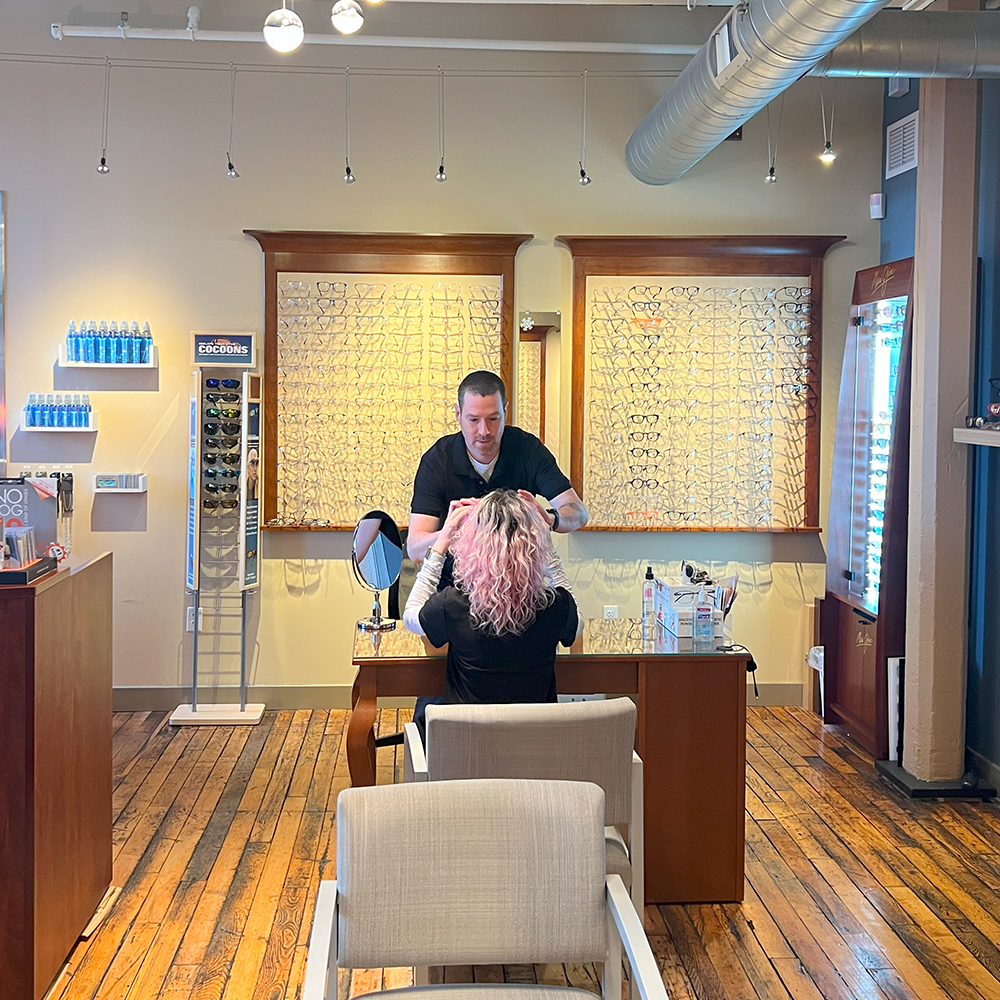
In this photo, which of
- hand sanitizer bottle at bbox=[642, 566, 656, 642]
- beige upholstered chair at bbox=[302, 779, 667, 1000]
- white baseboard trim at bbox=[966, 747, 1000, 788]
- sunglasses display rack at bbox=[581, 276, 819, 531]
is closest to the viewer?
beige upholstered chair at bbox=[302, 779, 667, 1000]

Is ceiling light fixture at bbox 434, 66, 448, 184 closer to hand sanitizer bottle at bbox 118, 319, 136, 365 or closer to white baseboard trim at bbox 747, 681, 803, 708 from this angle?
hand sanitizer bottle at bbox 118, 319, 136, 365

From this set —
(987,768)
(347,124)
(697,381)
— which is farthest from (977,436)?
(347,124)

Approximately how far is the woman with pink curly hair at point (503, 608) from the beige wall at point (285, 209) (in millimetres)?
2928

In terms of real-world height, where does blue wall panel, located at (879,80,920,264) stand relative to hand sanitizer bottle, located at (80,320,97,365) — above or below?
above

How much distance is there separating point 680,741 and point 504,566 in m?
1.00

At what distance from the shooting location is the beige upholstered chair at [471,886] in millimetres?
2002

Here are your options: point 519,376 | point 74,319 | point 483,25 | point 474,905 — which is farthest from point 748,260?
point 474,905

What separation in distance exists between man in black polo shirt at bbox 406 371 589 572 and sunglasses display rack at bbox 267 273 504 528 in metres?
1.82

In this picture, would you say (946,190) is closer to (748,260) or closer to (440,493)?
(748,260)

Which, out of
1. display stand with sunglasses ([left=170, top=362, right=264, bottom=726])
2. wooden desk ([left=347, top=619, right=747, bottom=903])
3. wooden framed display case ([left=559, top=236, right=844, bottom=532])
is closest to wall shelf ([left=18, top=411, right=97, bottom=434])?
display stand with sunglasses ([left=170, top=362, right=264, bottom=726])

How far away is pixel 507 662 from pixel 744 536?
328cm

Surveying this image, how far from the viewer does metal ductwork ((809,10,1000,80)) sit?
4172 mm

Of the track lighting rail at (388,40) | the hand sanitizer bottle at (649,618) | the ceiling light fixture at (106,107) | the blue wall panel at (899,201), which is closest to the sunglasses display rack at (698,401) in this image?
the blue wall panel at (899,201)

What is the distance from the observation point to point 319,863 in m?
3.84
